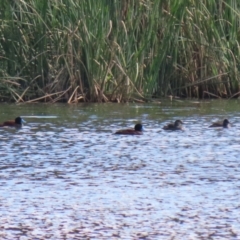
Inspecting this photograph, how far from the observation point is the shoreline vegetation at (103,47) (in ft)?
50.7

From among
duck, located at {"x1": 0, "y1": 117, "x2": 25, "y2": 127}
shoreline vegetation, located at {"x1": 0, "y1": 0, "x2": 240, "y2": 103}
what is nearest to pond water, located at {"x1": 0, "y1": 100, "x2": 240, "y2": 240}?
duck, located at {"x1": 0, "y1": 117, "x2": 25, "y2": 127}

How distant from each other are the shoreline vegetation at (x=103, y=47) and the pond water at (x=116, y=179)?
1409 millimetres

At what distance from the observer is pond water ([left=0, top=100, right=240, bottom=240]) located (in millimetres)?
6980

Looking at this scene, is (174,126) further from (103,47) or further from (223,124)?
(103,47)

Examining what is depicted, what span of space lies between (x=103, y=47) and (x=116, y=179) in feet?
22.6

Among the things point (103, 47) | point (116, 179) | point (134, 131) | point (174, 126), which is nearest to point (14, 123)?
point (134, 131)

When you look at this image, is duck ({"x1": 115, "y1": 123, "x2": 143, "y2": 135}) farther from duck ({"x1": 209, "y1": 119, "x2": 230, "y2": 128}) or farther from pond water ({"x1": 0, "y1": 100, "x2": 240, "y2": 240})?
duck ({"x1": 209, "y1": 119, "x2": 230, "y2": 128})

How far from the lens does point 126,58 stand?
1584 centimetres

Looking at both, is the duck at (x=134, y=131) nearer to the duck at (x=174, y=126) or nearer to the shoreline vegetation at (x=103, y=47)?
the duck at (x=174, y=126)

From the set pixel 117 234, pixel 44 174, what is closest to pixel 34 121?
pixel 44 174

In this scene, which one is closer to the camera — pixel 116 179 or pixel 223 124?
pixel 116 179

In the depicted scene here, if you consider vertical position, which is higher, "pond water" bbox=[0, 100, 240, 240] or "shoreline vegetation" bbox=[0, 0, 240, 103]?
"shoreline vegetation" bbox=[0, 0, 240, 103]

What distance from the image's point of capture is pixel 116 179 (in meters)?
8.83

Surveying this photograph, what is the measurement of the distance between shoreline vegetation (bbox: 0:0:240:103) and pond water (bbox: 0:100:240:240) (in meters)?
1.41
